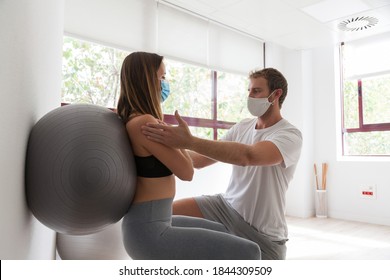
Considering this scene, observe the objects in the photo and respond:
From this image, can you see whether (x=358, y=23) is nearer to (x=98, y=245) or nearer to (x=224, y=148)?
(x=224, y=148)

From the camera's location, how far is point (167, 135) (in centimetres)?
119

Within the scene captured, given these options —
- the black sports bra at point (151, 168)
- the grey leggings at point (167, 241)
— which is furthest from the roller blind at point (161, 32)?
the grey leggings at point (167, 241)

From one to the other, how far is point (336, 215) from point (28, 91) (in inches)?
172

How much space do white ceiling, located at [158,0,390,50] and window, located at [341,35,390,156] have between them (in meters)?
0.31

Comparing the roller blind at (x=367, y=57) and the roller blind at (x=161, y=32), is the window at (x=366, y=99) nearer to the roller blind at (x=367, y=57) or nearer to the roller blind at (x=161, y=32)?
the roller blind at (x=367, y=57)

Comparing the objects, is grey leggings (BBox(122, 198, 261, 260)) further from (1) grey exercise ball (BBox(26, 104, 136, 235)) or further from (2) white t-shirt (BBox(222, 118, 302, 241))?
(2) white t-shirt (BBox(222, 118, 302, 241))

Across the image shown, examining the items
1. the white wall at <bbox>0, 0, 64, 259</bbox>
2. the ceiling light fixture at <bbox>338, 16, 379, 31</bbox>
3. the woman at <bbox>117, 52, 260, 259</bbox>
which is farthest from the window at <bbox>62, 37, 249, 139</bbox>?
the woman at <bbox>117, 52, 260, 259</bbox>

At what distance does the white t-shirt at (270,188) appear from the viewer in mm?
1656

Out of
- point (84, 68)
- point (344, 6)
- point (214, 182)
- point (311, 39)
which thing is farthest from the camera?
point (311, 39)

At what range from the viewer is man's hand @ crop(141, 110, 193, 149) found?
1.16 metres

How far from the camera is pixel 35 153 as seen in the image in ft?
3.30

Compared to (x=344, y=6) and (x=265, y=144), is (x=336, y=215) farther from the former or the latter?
(x=265, y=144)

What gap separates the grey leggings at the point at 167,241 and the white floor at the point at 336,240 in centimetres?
181

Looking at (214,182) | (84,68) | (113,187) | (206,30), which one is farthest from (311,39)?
(113,187)
